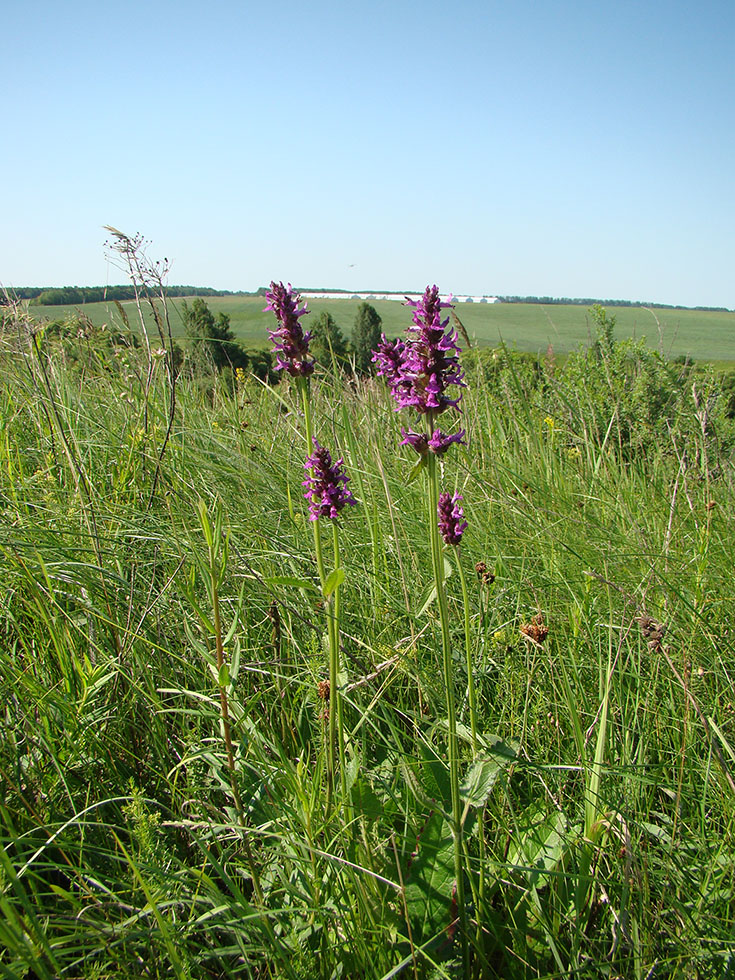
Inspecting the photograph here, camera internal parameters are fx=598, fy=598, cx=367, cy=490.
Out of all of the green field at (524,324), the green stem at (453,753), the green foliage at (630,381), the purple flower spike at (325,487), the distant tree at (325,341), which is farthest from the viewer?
the green field at (524,324)

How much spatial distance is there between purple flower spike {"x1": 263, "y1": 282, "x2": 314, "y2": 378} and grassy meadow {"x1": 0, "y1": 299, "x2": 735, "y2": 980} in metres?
0.47

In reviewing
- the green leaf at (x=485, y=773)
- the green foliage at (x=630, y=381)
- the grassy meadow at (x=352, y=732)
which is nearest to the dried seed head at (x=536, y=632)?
the grassy meadow at (x=352, y=732)

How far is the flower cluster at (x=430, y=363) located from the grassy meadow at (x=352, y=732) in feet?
1.15

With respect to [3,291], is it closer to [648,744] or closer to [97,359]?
[97,359]

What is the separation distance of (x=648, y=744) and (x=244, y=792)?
1073 mm

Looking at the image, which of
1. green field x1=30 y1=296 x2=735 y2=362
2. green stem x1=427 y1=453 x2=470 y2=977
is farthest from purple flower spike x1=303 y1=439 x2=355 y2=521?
green field x1=30 y1=296 x2=735 y2=362

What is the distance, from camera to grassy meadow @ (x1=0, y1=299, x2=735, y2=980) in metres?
1.20

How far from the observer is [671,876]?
1274 millimetres

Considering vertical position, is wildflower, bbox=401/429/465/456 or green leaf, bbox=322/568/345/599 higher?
wildflower, bbox=401/429/465/456

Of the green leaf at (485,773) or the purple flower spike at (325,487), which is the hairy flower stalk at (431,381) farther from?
the purple flower spike at (325,487)

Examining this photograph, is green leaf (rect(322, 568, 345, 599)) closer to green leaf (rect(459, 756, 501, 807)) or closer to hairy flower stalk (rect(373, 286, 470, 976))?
hairy flower stalk (rect(373, 286, 470, 976))

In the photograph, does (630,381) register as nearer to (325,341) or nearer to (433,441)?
(325,341)

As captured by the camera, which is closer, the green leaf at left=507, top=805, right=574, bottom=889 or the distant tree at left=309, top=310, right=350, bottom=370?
the green leaf at left=507, top=805, right=574, bottom=889

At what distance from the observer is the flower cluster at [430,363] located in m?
1.30
